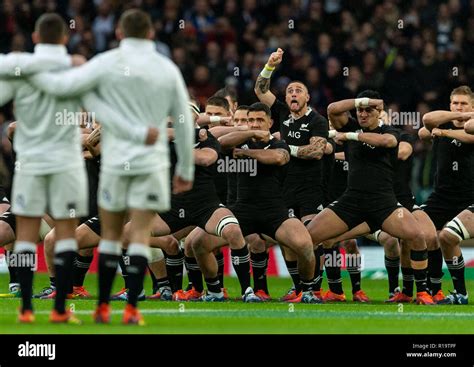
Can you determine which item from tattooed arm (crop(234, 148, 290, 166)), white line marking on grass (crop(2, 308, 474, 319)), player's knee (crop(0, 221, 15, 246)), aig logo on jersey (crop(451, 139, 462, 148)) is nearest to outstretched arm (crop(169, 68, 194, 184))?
white line marking on grass (crop(2, 308, 474, 319))

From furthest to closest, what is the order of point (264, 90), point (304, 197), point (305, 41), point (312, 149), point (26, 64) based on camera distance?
1. point (305, 41)
2. point (264, 90)
3. point (304, 197)
4. point (312, 149)
5. point (26, 64)

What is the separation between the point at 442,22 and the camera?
929 inches

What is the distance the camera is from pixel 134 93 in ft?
32.5

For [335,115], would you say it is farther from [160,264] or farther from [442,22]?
[442,22]

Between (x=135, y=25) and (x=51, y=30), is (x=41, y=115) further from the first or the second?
(x=135, y=25)

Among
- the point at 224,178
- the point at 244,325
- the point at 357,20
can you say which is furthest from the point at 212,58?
the point at 244,325

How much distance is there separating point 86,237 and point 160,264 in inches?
39.8

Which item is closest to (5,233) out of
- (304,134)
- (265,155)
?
(265,155)

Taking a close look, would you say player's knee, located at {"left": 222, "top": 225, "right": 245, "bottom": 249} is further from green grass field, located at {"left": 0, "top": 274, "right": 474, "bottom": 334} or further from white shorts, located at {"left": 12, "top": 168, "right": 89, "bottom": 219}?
white shorts, located at {"left": 12, "top": 168, "right": 89, "bottom": 219}

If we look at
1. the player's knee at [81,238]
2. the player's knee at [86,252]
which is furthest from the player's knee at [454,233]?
the player's knee at [86,252]

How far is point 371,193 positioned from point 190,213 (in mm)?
1944

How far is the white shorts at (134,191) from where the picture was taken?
32.8 ft

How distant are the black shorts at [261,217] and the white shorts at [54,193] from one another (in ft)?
14.0

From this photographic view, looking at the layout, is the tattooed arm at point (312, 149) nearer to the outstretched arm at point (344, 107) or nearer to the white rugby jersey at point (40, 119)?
the outstretched arm at point (344, 107)
